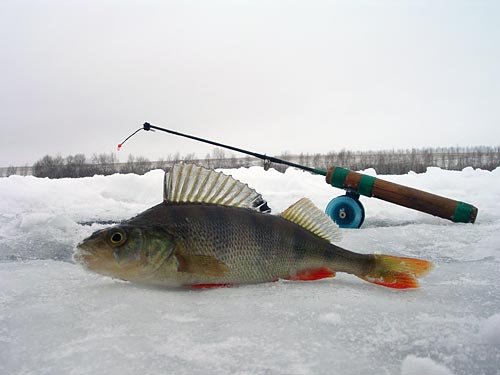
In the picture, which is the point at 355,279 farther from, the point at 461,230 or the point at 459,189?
the point at 459,189

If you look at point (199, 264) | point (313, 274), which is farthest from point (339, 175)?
point (199, 264)

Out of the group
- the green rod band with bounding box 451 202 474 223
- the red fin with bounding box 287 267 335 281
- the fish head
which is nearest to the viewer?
the fish head

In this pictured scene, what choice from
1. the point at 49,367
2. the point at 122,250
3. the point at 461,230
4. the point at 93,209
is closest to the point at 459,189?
the point at 461,230

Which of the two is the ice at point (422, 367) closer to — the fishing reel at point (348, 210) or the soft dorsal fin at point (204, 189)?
the soft dorsal fin at point (204, 189)

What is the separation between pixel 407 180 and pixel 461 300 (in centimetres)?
890

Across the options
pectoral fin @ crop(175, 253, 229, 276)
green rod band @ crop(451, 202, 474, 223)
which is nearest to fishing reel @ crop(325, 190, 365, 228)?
green rod band @ crop(451, 202, 474, 223)

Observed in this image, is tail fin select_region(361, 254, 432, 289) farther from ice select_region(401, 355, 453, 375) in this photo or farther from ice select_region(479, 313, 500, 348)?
ice select_region(401, 355, 453, 375)

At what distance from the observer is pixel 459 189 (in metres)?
8.55

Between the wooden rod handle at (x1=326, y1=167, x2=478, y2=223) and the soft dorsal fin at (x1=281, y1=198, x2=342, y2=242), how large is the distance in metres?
1.95

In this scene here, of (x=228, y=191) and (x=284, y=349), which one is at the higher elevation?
(x=228, y=191)

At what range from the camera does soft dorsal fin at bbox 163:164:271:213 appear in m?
2.30

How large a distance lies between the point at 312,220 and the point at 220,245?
585mm

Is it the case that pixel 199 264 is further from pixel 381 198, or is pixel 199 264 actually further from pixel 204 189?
pixel 381 198

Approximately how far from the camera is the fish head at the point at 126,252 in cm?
202
